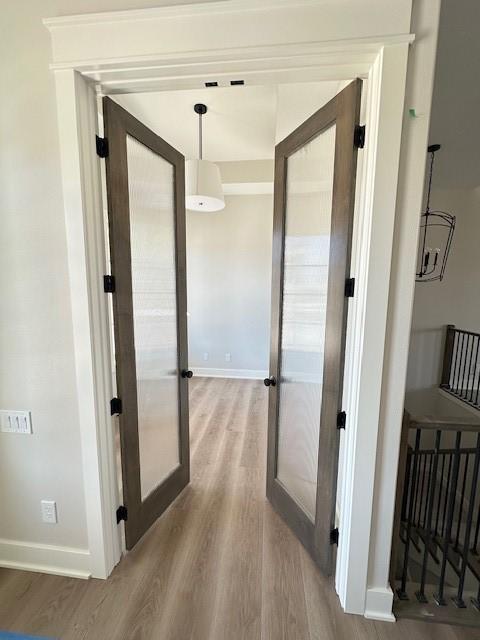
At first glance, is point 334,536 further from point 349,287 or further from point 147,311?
point 147,311

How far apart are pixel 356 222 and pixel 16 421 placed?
196cm

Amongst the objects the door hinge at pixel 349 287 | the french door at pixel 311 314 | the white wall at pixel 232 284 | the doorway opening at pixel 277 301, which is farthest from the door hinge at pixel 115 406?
the white wall at pixel 232 284

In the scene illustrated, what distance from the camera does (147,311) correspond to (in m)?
1.73

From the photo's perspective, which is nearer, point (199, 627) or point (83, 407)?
point (199, 627)

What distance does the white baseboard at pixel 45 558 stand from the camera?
5.14 feet

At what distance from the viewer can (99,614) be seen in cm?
137

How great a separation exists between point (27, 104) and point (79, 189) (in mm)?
448

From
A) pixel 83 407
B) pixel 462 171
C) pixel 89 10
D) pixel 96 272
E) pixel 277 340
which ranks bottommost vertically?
pixel 83 407

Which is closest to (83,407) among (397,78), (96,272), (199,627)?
(96,272)

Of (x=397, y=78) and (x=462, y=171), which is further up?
(x=462, y=171)

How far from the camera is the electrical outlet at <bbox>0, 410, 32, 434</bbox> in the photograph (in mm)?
1517

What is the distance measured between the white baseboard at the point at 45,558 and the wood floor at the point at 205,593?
38mm

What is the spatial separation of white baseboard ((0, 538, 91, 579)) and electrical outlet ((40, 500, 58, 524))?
0.15 meters

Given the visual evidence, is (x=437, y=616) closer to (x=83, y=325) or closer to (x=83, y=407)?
(x=83, y=407)
